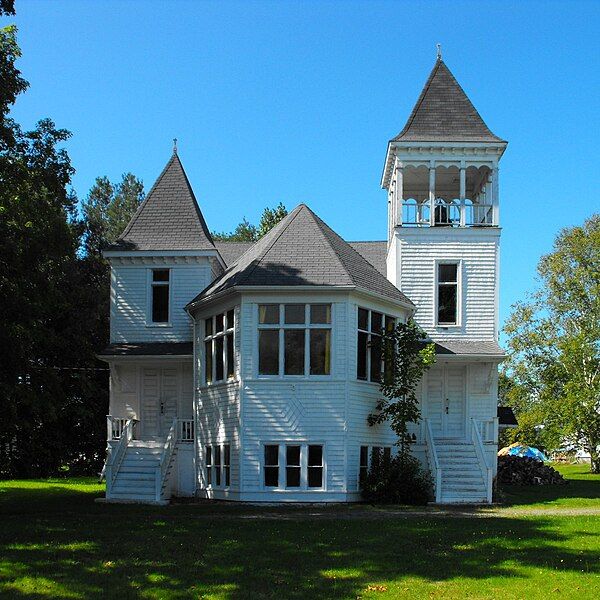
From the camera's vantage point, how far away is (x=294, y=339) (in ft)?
77.7

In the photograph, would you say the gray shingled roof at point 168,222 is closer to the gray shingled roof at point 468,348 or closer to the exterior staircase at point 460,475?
the gray shingled roof at point 468,348

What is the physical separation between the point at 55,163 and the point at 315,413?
10.5m

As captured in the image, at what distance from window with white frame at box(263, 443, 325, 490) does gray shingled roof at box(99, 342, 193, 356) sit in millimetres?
6119

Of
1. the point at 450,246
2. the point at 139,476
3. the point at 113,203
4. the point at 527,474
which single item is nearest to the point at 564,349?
the point at 527,474

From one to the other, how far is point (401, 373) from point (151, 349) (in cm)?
895

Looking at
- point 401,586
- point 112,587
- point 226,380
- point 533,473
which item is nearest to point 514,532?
point 401,586

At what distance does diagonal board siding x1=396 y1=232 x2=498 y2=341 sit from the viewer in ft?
93.5

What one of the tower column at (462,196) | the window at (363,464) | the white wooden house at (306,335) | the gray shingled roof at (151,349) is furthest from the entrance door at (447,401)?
the gray shingled roof at (151,349)

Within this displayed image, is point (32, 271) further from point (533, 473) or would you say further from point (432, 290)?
point (533, 473)

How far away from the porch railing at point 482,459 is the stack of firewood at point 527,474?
10.6m

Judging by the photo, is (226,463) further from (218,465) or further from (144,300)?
(144,300)

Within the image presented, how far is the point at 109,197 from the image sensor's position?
6938cm

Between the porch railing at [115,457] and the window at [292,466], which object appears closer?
the window at [292,466]

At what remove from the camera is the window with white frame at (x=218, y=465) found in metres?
24.5
